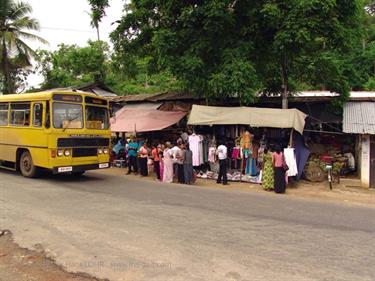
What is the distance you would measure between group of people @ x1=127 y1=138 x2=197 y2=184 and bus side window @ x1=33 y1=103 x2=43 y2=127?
13.8ft

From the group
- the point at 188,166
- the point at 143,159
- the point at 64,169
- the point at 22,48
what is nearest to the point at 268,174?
the point at 188,166

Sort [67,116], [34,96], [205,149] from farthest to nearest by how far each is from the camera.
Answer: [205,149]
[34,96]
[67,116]

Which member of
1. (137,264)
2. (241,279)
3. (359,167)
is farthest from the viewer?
(359,167)

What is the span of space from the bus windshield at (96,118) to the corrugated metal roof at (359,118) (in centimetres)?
811

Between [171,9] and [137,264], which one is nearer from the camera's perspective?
[137,264]

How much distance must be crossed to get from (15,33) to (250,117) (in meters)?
20.2

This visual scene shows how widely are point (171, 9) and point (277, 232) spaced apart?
9907 mm

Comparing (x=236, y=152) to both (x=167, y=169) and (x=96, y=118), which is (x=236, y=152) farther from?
(x=96, y=118)

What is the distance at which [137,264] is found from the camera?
17.5ft

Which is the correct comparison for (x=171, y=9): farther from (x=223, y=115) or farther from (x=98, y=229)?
(x=98, y=229)

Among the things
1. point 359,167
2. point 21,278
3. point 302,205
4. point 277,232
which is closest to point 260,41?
point 359,167

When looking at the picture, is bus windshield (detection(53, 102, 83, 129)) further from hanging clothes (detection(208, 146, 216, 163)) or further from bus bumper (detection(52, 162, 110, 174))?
hanging clothes (detection(208, 146, 216, 163))

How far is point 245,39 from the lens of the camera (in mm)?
14562

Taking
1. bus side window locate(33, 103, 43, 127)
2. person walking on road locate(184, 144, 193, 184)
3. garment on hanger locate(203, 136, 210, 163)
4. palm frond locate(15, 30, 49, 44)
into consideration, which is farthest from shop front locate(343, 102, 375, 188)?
palm frond locate(15, 30, 49, 44)
